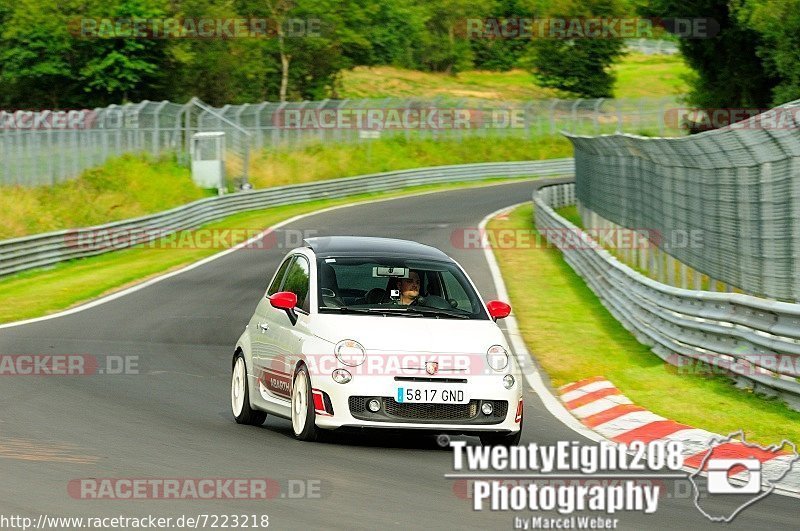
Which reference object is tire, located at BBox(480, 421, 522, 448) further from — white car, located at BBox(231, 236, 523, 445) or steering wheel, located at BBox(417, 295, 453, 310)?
steering wheel, located at BBox(417, 295, 453, 310)

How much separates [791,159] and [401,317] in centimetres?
417

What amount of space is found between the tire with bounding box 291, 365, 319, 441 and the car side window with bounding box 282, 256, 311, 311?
0.68 m

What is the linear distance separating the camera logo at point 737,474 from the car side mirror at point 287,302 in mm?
3273

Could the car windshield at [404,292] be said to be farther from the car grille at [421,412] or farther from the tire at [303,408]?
the car grille at [421,412]

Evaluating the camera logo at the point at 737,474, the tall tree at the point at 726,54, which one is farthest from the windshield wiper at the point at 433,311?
the tall tree at the point at 726,54

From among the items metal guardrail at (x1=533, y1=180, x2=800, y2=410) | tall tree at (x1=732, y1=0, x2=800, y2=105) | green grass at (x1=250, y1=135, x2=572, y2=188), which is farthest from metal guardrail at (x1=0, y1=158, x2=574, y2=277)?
tall tree at (x1=732, y1=0, x2=800, y2=105)

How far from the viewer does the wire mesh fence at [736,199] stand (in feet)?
42.9

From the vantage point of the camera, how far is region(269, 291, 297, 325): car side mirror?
11367mm

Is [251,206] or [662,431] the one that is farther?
[251,206]

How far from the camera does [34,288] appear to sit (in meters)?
27.5

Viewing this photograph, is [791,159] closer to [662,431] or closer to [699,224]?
[662,431]

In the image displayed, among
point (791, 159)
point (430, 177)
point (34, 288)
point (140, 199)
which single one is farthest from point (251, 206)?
point (791, 159)

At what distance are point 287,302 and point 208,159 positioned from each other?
39666 millimetres

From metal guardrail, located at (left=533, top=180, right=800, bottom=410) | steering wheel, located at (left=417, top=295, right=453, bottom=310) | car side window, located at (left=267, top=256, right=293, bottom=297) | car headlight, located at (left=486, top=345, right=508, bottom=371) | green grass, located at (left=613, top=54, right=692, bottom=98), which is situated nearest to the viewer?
car headlight, located at (left=486, top=345, right=508, bottom=371)
